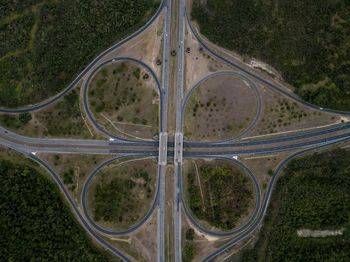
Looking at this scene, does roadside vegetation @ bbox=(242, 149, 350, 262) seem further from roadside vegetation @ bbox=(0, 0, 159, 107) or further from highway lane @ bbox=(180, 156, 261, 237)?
roadside vegetation @ bbox=(0, 0, 159, 107)

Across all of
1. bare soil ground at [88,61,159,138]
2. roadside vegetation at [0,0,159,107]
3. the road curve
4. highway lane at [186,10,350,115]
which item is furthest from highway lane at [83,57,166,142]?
highway lane at [186,10,350,115]

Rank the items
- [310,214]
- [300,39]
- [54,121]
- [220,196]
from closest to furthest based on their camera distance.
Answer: [310,214]
[220,196]
[300,39]
[54,121]

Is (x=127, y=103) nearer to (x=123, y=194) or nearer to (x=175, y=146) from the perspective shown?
(x=175, y=146)

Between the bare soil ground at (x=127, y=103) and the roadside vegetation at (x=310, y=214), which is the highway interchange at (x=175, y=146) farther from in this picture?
the roadside vegetation at (x=310, y=214)

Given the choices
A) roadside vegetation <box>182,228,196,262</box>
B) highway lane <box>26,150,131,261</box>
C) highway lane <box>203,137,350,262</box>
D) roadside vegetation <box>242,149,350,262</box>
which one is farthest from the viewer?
highway lane <box>203,137,350,262</box>

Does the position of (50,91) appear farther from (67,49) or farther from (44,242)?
(44,242)

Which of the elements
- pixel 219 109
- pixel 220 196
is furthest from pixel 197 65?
pixel 220 196

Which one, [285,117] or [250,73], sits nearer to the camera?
[285,117]
